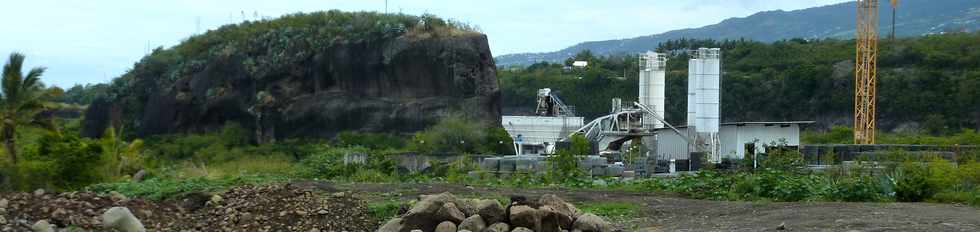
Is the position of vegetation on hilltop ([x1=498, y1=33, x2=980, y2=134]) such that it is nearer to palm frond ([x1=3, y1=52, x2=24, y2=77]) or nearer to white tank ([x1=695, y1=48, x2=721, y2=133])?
white tank ([x1=695, y1=48, x2=721, y2=133])

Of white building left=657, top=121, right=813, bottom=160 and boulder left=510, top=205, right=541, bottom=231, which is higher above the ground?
white building left=657, top=121, right=813, bottom=160

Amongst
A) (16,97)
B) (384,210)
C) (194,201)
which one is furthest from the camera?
(16,97)

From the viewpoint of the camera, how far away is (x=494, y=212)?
1355 centimetres

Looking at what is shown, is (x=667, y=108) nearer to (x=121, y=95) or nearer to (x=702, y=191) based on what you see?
(x=121, y=95)

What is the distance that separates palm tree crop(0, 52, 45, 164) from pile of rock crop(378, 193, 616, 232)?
787 inches

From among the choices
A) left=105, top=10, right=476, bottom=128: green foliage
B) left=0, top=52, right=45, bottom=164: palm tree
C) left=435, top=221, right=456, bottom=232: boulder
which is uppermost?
left=105, top=10, right=476, bottom=128: green foliage

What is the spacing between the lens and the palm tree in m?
29.9

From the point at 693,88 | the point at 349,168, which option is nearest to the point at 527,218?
the point at 349,168

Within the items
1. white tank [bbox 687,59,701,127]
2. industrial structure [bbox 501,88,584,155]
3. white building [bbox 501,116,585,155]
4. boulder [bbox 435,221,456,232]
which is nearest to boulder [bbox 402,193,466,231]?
boulder [bbox 435,221,456,232]

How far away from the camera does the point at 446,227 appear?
13.3 metres

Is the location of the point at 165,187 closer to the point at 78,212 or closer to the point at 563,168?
the point at 78,212

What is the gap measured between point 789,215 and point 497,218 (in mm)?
4353

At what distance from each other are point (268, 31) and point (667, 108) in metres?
31.9

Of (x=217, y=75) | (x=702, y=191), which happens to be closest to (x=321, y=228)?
(x=702, y=191)
